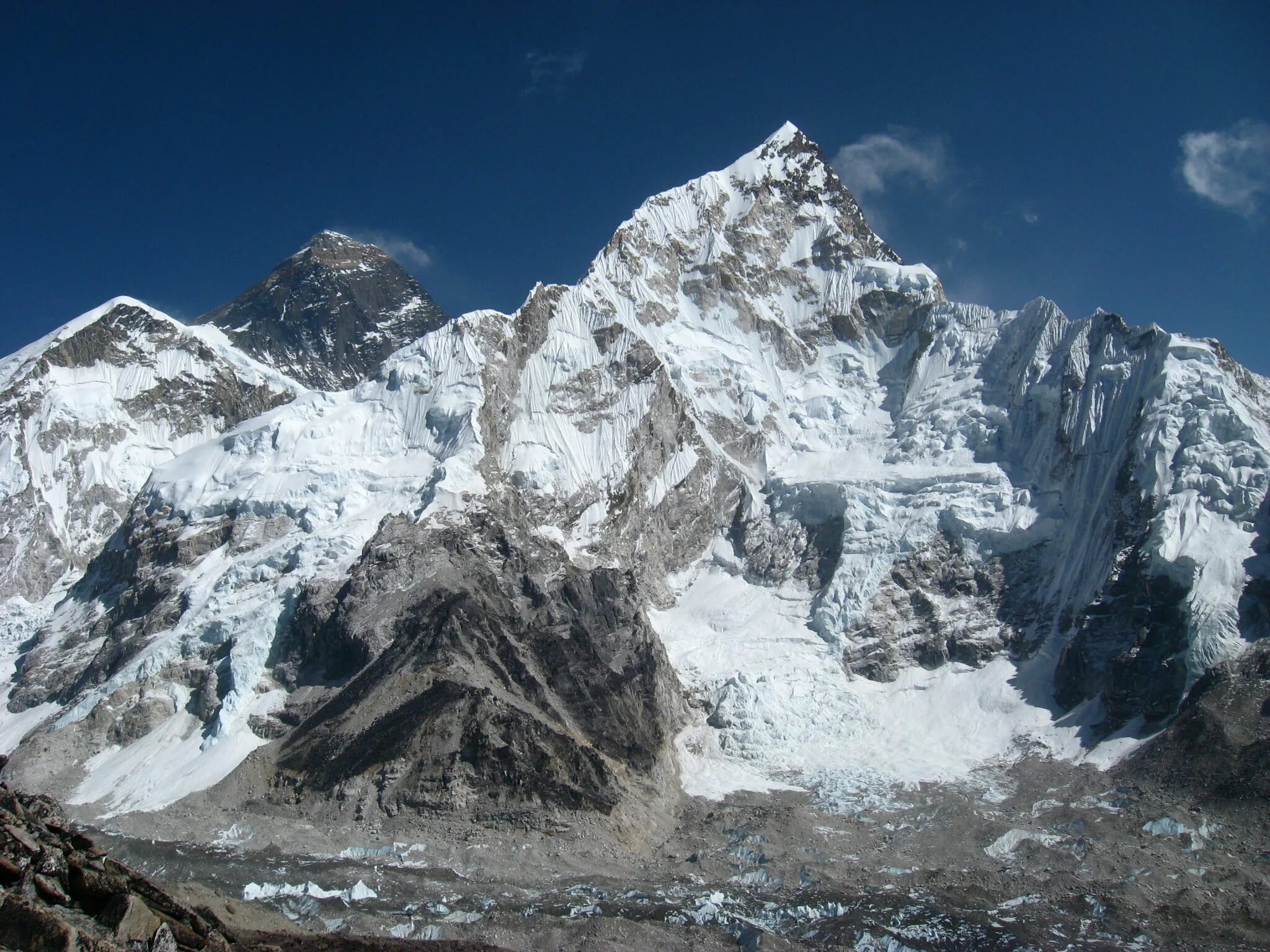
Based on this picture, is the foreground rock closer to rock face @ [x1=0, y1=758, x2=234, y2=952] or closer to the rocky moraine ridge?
rock face @ [x1=0, y1=758, x2=234, y2=952]

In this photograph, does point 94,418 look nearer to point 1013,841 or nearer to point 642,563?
point 642,563

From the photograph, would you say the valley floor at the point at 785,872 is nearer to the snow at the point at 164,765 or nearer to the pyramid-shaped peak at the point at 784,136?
the snow at the point at 164,765

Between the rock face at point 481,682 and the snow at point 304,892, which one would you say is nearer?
the snow at point 304,892

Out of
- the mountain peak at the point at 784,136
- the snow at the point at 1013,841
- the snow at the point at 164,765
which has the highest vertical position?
the mountain peak at the point at 784,136

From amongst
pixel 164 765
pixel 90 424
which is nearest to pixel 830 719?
pixel 164 765

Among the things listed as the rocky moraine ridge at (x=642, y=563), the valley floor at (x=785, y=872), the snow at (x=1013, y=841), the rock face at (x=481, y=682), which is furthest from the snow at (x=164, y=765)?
the snow at (x=1013, y=841)

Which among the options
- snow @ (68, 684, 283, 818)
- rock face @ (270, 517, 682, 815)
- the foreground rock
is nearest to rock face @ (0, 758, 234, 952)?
the foreground rock
